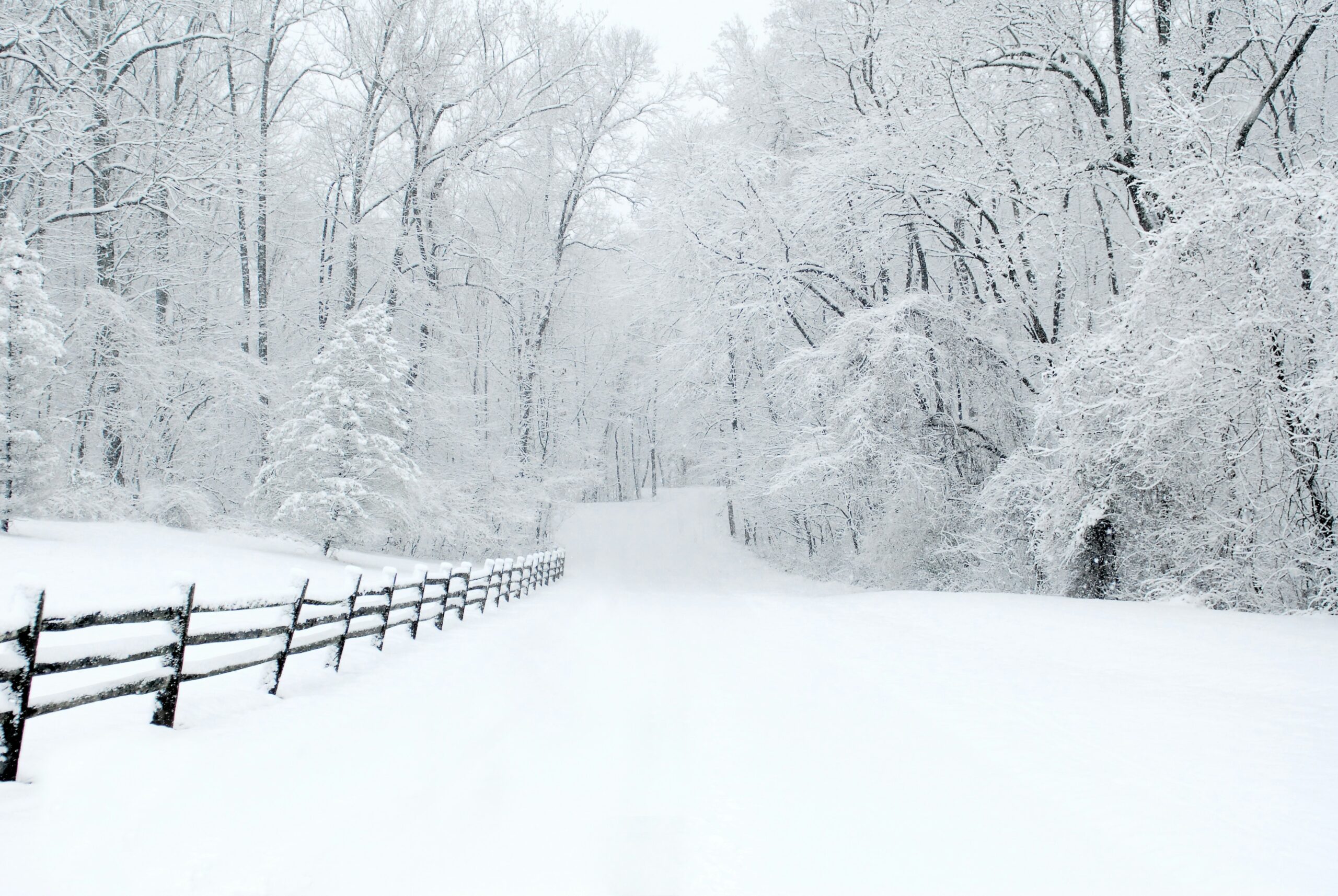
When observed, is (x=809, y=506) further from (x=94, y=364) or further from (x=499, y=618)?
(x=94, y=364)

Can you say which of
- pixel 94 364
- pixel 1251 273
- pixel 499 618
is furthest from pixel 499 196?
pixel 1251 273

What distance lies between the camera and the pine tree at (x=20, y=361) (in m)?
11.2

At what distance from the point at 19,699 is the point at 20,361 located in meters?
11.0

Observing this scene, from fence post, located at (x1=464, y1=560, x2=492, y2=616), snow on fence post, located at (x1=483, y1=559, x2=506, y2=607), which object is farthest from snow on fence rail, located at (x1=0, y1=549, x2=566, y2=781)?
snow on fence post, located at (x1=483, y1=559, x2=506, y2=607)

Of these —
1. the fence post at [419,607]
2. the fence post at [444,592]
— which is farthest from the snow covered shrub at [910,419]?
the fence post at [419,607]

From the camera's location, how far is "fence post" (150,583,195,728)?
4.55m

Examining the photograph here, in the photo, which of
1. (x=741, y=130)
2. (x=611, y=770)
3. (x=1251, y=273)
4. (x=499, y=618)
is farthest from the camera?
(x=741, y=130)

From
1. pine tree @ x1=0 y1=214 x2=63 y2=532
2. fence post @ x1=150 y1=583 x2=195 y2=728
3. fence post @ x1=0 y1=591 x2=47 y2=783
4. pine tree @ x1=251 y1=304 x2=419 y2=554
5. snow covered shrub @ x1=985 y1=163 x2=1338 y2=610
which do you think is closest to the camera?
fence post @ x1=0 y1=591 x2=47 y2=783

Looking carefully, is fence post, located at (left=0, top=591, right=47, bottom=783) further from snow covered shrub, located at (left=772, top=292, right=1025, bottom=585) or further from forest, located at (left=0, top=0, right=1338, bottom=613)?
snow covered shrub, located at (left=772, top=292, right=1025, bottom=585)

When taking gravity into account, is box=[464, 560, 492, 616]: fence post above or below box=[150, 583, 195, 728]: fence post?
below

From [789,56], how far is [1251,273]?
14148mm

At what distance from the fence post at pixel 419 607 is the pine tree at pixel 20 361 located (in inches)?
272

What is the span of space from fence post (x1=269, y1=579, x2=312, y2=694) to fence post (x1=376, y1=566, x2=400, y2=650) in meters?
2.12

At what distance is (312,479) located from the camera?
15406 millimetres
